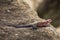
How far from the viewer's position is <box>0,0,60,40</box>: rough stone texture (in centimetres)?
430

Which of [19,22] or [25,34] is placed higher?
[19,22]

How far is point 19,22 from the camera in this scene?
4.71m

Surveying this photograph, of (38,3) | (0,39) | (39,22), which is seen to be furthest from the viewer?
(38,3)

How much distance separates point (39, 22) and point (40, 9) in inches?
315

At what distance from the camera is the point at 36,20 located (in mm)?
4875

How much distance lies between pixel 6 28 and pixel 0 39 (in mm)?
320

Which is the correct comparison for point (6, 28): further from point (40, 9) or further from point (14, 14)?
point (40, 9)

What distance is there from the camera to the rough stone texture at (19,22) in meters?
4.30

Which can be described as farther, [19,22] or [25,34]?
[19,22]

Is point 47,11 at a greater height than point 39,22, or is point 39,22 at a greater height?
point 47,11

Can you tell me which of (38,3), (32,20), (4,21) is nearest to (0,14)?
(4,21)

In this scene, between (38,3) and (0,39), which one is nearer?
(0,39)

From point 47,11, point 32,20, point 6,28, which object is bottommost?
point 6,28

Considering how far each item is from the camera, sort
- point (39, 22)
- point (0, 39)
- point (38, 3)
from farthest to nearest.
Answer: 1. point (38, 3)
2. point (39, 22)
3. point (0, 39)
